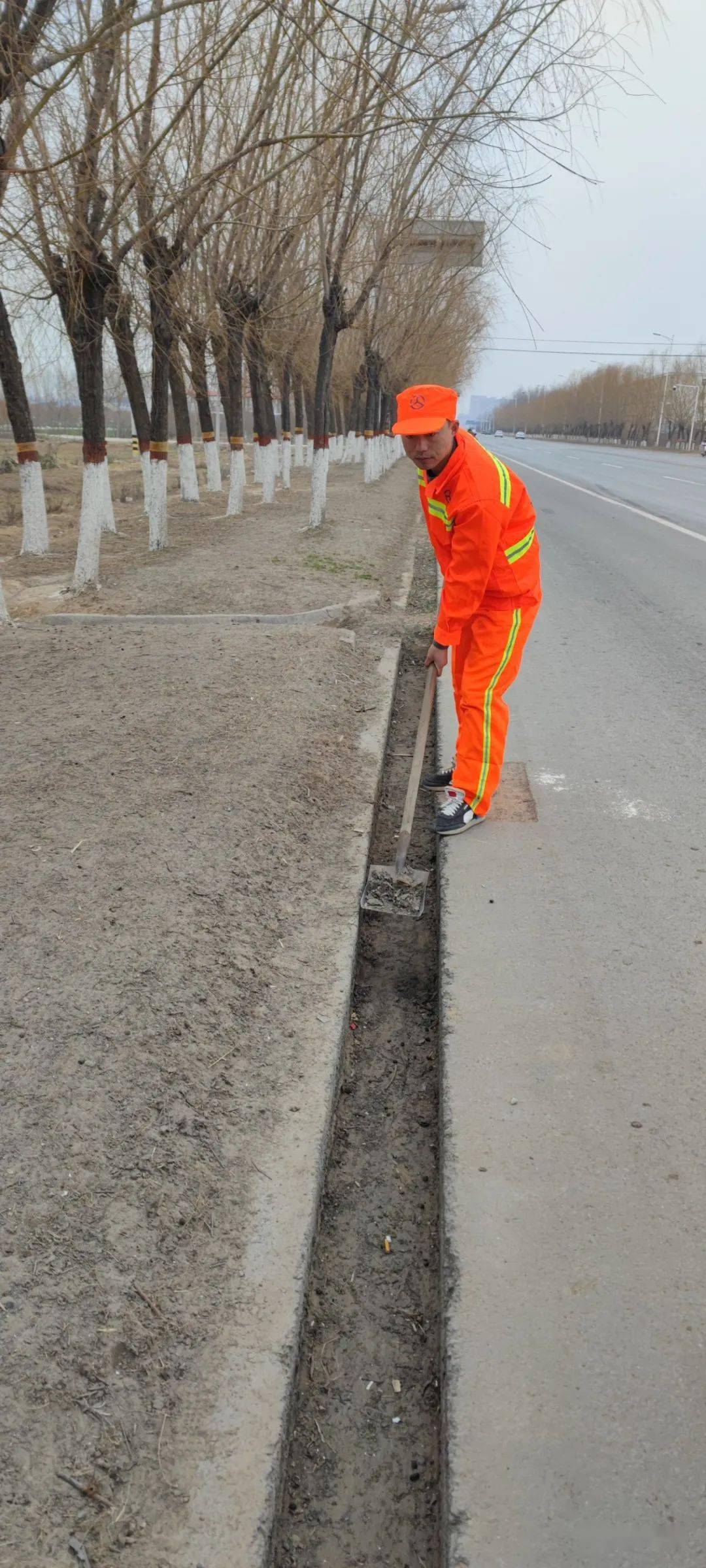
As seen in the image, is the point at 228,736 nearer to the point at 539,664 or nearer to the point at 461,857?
the point at 461,857

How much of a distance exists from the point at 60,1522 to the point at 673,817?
3184 mm

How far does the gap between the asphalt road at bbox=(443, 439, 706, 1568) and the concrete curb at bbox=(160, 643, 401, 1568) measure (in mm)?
295

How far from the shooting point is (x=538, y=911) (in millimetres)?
3277

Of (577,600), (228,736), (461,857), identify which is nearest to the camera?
(461,857)

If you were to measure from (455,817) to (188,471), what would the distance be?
15650 millimetres

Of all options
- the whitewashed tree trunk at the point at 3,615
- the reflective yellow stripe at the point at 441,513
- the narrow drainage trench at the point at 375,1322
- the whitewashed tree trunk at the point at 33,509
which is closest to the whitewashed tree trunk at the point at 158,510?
the whitewashed tree trunk at the point at 33,509

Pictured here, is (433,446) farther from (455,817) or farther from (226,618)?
(226,618)

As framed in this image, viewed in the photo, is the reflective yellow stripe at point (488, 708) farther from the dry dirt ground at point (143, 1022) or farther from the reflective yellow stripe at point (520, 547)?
the dry dirt ground at point (143, 1022)

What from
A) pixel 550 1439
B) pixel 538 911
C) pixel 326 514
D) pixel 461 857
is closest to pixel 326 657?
pixel 461 857

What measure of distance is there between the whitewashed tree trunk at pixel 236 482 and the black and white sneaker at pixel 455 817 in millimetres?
12964

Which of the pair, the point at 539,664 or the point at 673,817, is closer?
the point at 673,817

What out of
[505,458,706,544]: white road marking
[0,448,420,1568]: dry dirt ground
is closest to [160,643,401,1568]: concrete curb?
[0,448,420,1568]: dry dirt ground

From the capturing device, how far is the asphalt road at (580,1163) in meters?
1.55

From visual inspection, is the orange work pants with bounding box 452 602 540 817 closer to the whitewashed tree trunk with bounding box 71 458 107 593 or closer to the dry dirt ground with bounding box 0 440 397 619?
the dry dirt ground with bounding box 0 440 397 619
